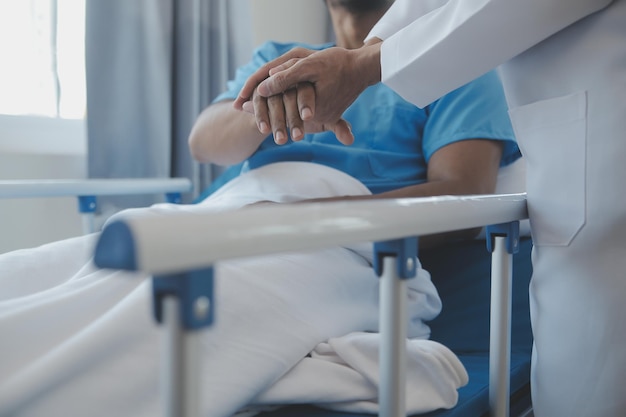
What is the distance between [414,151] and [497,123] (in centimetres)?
21

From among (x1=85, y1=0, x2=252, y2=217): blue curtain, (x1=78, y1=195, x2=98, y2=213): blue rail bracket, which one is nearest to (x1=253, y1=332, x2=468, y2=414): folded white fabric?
(x1=78, y1=195, x2=98, y2=213): blue rail bracket

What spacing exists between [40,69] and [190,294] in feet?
5.59

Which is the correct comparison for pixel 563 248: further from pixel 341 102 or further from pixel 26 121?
pixel 26 121

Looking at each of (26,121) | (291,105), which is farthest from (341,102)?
(26,121)

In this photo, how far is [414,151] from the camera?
1.44 m

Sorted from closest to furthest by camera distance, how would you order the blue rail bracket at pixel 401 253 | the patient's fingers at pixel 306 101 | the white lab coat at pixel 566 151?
the blue rail bracket at pixel 401 253 → the white lab coat at pixel 566 151 → the patient's fingers at pixel 306 101

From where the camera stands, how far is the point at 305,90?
3.10 ft

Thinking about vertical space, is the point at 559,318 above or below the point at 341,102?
below

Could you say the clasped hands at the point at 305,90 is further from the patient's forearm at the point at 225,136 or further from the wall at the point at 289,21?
the wall at the point at 289,21

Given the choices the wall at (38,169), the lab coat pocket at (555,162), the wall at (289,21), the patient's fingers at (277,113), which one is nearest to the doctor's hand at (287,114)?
the patient's fingers at (277,113)

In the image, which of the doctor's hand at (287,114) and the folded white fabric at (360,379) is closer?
the folded white fabric at (360,379)

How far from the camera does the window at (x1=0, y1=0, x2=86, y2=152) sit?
1.79 meters

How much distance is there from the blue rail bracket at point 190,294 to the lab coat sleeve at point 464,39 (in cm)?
53

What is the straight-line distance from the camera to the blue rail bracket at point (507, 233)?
2.62 feet
